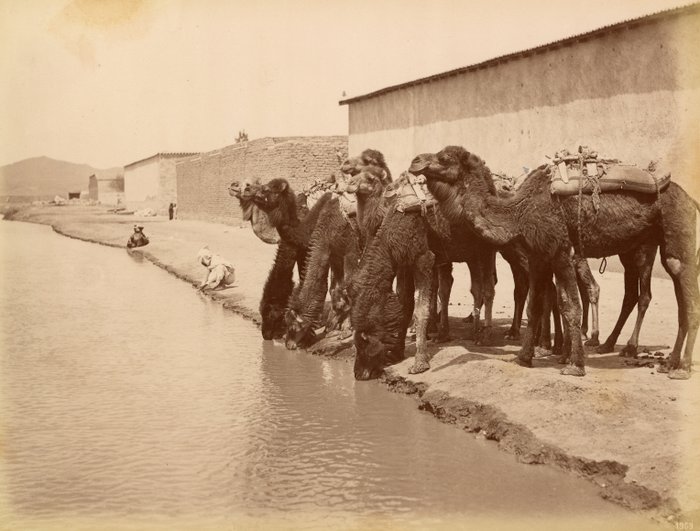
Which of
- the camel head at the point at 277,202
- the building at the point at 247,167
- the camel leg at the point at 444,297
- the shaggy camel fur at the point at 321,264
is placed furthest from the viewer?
the building at the point at 247,167

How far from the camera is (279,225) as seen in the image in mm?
13859

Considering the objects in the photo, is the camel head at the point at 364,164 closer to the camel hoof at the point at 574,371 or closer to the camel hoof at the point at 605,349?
the camel hoof at the point at 605,349

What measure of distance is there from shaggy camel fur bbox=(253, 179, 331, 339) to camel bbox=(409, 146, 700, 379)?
12.5ft

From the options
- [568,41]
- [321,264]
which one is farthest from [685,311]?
[568,41]

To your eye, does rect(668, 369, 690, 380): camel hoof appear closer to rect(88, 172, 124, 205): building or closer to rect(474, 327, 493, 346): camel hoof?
rect(474, 327, 493, 346): camel hoof

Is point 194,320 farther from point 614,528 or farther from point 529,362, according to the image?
point 614,528

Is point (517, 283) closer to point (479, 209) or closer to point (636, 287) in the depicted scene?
point (636, 287)

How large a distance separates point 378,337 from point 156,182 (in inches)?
2529

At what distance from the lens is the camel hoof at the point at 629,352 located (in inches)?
417

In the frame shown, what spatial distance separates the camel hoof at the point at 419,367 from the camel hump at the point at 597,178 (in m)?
2.50

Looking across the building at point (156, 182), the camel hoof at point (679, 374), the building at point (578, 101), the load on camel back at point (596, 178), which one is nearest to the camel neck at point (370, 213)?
the load on camel back at point (596, 178)

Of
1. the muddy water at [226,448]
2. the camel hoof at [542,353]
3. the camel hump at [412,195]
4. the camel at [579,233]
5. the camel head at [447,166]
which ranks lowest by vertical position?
the muddy water at [226,448]

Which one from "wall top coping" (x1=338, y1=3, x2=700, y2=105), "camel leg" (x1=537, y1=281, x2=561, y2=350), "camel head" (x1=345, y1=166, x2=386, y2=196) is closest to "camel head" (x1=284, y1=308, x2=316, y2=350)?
"camel head" (x1=345, y1=166, x2=386, y2=196)

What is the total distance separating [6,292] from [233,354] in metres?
9.97
